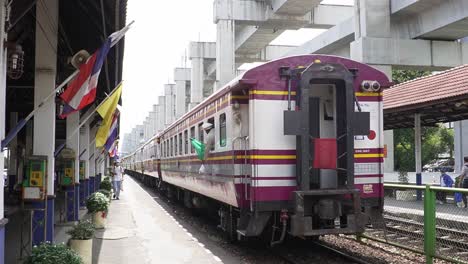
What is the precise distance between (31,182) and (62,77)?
5.78 meters

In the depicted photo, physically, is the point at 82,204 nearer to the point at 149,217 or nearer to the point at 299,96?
the point at 149,217

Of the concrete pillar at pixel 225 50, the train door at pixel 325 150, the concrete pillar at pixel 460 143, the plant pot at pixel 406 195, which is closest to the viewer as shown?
the train door at pixel 325 150

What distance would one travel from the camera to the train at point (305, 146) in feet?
25.6

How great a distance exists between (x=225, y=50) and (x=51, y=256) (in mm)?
22736

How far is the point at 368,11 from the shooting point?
63.5 feet

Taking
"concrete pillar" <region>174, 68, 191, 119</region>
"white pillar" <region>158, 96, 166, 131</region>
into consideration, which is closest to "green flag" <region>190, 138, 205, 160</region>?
"concrete pillar" <region>174, 68, 191, 119</region>

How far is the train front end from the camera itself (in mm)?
7742

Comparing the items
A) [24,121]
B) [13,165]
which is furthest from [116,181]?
[24,121]

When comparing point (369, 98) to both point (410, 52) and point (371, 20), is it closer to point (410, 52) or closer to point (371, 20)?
point (371, 20)

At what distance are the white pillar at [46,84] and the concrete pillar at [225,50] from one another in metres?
18.9

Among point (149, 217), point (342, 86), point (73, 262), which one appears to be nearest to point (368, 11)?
point (149, 217)

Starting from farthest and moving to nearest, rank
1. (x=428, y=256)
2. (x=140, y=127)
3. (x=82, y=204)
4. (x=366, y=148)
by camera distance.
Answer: (x=140, y=127)
(x=82, y=204)
(x=366, y=148)
(x=428, y=256)

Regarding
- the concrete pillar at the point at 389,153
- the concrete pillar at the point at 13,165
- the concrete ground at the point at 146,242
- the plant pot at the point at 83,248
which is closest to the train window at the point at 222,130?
the concrete ground at the point at 146,242

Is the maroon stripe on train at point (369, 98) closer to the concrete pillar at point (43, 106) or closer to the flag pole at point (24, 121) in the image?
the flag pole at point (24, 121)
